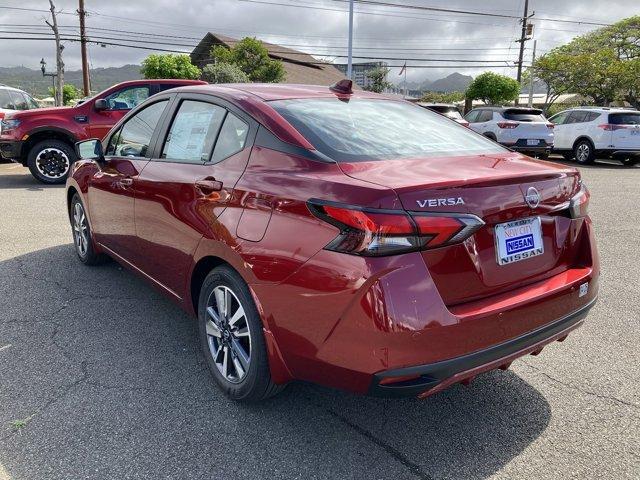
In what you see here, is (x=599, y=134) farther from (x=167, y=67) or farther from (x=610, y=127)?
(x=167, y=67)

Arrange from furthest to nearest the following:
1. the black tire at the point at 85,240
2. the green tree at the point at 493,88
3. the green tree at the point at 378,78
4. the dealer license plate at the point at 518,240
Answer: the green tree at the point at 378,78, the green tree at the point at 493,88, the black tire at the point at 85,240, the dealer license plate at the point at 518,240

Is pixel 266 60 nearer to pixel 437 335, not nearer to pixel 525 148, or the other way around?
pixel 525 148

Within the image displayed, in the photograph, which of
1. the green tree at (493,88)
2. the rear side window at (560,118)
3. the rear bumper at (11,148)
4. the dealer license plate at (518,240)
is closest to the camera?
the dealer license plate at (518,240)

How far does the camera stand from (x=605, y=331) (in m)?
3.71

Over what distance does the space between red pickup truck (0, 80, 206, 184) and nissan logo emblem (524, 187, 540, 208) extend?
8.19 metres

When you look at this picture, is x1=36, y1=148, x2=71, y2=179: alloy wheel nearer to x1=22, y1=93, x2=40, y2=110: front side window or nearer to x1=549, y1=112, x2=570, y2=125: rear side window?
x1=22, y1=93, x2=40, y2=110: front side window

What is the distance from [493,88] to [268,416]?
32920mm

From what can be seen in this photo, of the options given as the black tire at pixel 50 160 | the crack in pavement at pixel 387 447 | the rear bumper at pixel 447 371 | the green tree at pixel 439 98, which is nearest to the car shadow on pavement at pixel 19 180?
the black tire at pixel 50 160

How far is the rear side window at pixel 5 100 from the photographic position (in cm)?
1248

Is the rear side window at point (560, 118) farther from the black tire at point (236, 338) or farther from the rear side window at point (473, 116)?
the black tire at point (236, 338)

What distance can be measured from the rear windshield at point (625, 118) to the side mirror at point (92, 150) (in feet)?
49.0

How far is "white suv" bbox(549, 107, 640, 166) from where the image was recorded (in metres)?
14.9

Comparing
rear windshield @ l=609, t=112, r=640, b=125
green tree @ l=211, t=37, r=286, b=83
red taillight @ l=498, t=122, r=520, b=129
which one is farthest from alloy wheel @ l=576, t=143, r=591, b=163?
green tree @ l=211, t=37, r=286, b=83

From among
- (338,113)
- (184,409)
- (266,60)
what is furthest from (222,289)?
(266,60)
